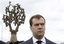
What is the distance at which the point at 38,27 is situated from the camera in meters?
5.12

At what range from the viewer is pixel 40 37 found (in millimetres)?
5145

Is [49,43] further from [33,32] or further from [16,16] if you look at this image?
[16,16]

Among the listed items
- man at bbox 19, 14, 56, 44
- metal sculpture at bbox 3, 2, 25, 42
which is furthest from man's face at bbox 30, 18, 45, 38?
metal sculpture at bbox 3, 2, 25, 42

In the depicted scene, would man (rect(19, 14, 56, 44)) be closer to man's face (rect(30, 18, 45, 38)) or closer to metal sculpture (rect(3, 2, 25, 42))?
man's face (rect(30, 18, 45, 38))

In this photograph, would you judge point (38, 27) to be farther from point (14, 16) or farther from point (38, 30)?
point (14, 16)

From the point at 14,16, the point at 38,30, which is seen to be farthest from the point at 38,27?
the point at 14,16

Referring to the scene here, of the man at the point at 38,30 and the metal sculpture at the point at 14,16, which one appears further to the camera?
the metal sculpture at the point at 14,16

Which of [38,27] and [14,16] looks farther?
[14,16]

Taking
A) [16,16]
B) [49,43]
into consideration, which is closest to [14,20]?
[16,16]

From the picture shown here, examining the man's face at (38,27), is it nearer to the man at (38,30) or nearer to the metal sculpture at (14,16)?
the man at (38,30)

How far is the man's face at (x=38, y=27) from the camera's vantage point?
5105 millimetres

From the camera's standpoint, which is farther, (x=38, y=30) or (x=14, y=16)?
(x=14, y=16)

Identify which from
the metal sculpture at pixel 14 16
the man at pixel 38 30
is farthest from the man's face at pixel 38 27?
the metal sculpture at pixel 14 16

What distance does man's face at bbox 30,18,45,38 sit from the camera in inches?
201
